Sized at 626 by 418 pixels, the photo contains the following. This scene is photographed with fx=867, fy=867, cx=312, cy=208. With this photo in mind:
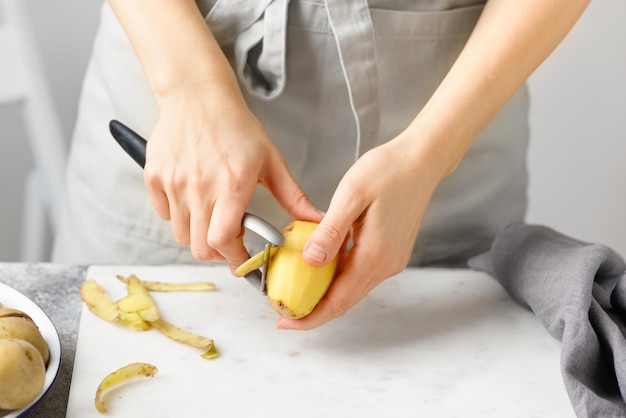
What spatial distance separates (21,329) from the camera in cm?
62

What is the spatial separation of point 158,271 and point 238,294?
0.09 m

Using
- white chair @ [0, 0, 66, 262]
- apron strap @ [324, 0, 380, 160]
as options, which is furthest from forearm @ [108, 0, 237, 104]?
white chair @ [0, 0, 66, 262]

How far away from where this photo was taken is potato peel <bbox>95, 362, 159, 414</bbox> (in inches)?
26.1

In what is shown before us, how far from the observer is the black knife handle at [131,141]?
79 centimetres

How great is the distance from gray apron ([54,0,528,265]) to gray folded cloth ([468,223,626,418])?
12 cm

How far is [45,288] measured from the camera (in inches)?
31.9

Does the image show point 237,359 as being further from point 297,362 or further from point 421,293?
point 421,293

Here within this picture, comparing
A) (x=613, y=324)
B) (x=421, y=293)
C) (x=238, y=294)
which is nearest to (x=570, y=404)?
(x=613, y=324)

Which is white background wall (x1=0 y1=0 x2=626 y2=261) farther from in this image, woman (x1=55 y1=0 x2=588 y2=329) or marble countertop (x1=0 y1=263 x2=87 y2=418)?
marble countertop (x1=0 y1=263 x2=87 y2=418)

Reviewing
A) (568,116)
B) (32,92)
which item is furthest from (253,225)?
(568,116)

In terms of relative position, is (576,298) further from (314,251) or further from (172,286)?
(172,286)

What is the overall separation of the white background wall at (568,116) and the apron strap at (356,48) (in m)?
0.78

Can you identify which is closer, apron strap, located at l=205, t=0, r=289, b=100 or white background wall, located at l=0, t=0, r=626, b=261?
apron strap, located at l=205, t=0, r=289, b=100

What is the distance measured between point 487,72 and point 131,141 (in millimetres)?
333
